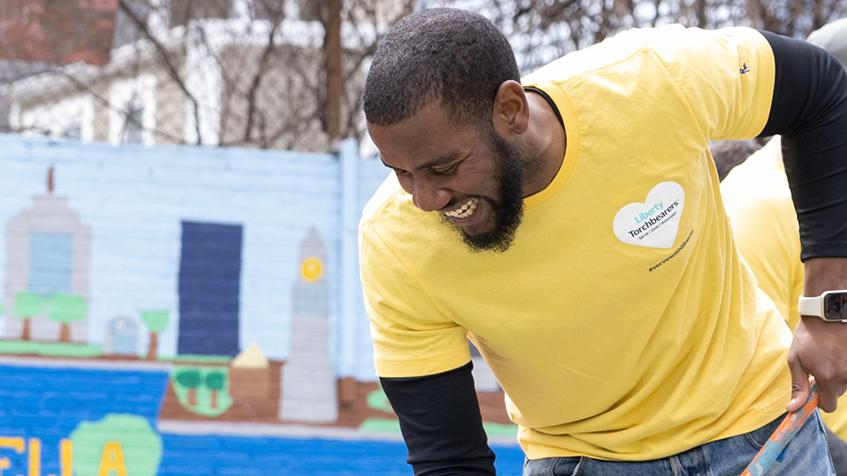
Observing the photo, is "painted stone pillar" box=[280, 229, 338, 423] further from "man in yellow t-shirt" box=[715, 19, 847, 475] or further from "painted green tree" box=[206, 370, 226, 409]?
"man in yellow t-shirt" box=[715, 19, 847, 475]

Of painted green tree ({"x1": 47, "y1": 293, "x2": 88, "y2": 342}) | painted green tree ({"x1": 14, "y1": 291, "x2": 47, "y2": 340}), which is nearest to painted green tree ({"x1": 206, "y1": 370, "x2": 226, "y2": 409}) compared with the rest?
painted green tree ({"x1": 47, "y1": 293, "x2": 88, "y2": 342})

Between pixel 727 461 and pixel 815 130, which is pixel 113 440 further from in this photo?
pixel 815 130

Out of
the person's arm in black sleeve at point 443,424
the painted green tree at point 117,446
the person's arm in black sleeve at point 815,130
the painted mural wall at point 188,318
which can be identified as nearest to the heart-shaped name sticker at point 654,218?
the person's arm in black sleeve at point 815,130

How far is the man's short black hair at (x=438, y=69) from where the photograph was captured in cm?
205

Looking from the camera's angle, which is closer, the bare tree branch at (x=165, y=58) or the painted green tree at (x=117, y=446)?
the painted green tree at (x=117, y=446)

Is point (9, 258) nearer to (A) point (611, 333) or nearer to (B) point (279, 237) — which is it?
(B) point (279, 237)

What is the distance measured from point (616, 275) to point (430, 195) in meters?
0.44

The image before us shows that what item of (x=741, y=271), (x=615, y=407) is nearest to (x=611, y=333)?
(x=615, y=407)

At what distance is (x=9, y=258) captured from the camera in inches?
242

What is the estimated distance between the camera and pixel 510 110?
85.0 inches

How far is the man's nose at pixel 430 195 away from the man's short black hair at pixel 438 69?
127 mm

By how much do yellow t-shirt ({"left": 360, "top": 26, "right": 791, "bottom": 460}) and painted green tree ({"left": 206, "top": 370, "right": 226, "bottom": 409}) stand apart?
13.2 feet

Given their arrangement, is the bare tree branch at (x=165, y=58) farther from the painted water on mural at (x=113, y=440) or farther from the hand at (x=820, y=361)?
the hand at (x=820, y=361)

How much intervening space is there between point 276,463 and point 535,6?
3.00 metres
